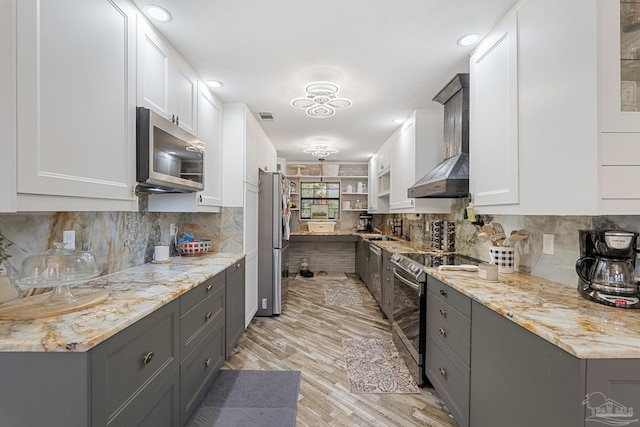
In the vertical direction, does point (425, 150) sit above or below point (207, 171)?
above

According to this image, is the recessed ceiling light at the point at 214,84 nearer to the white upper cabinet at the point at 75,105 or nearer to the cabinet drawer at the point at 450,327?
the white upper cabinet at the point at 75,105

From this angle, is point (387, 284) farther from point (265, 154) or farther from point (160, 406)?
point (160, 406)

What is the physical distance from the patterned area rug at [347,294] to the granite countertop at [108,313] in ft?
8.50

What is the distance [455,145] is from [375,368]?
202 centimetres

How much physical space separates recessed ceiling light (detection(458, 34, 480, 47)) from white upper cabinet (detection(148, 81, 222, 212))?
2085 mm

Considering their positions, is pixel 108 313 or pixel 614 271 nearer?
pixel 108 313

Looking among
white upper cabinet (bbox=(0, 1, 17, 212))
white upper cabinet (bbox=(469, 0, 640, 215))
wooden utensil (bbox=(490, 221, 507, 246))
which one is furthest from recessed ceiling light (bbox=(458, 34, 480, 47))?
white upper cabinet (bbox=(0, 1, 17, 212))

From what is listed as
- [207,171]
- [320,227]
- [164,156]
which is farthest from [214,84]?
[320,227]

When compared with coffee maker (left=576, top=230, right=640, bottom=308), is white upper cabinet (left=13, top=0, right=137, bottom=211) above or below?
above

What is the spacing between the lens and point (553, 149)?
1.34 meters

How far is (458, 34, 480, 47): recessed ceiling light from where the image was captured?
6.22 feet

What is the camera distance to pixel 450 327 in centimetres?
178

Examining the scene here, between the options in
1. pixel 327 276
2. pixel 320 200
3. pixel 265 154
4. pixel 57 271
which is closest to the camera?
pixel 57 271

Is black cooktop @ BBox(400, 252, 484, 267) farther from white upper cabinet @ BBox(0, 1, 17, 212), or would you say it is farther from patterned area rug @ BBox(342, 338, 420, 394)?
white upper cabinet @ BBox(0, 1, 17, 212)
